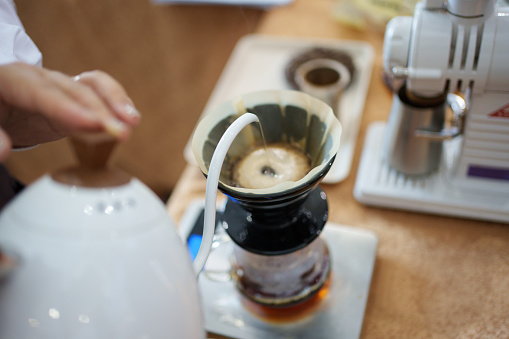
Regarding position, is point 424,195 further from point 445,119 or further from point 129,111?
point 129,111

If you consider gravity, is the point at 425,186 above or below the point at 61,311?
below

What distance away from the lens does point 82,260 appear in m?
0.29

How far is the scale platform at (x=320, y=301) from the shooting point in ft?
1.77

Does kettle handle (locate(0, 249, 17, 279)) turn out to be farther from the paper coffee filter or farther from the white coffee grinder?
the white coffee grinder

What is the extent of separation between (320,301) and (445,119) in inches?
12.0

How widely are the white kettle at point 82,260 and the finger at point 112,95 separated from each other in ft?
0.09

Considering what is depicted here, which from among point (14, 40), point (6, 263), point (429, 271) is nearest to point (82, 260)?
point (6, 263)

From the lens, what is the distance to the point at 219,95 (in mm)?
912

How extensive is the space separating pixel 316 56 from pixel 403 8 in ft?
0.62

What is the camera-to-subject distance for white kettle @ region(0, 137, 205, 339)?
0.29 meters

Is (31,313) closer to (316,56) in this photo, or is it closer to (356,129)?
(356,129)

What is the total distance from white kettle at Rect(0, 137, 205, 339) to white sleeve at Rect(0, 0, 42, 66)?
239 millimetres

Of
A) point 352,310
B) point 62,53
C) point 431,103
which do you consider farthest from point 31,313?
point 62,53

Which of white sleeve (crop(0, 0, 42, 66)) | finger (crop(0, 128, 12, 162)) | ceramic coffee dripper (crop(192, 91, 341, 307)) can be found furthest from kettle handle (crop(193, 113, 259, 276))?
white sleeve (crop(0, 0, 42, 66))
